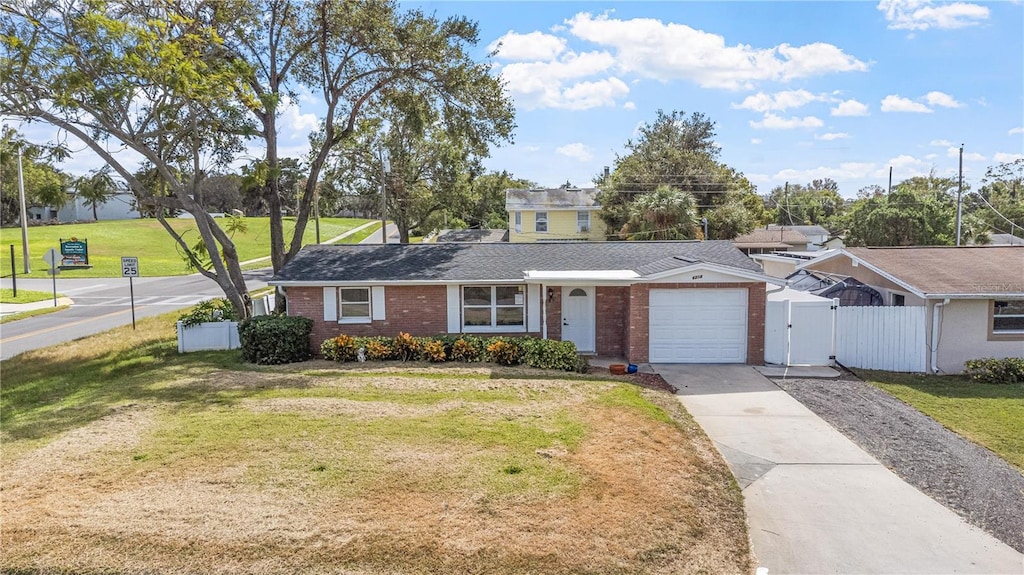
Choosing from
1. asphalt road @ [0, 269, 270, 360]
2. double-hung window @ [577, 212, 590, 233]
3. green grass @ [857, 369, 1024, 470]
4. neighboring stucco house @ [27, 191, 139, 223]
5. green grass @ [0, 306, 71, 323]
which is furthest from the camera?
neighboring stucco house @ [27, 191, 139, 223]

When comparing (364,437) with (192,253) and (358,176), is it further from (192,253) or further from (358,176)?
(358,176)

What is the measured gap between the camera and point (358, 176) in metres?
36.1

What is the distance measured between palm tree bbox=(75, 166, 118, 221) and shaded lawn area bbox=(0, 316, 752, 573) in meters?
7.24

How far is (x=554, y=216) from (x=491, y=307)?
28.8 metres

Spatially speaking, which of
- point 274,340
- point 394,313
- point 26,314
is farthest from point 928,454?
point 26,314

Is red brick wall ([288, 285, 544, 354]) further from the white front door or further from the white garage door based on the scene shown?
the white garage door

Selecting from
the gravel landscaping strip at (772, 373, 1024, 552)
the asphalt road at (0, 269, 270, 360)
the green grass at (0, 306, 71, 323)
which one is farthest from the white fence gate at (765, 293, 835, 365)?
the green grass at (0, 306, 71, 323)

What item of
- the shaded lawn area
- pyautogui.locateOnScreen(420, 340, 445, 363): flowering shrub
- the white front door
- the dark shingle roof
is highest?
the dark shingle roof

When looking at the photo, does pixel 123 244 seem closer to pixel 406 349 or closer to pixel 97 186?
pixel 97 186

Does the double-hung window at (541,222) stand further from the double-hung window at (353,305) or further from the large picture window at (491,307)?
the double-hung window at (353,305)

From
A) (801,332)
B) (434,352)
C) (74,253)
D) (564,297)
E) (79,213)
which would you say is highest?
(79,213)

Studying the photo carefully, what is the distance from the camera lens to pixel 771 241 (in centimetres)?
4328

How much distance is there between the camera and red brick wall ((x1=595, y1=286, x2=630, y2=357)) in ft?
54.7

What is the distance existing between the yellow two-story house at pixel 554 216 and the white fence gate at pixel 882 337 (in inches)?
1170
